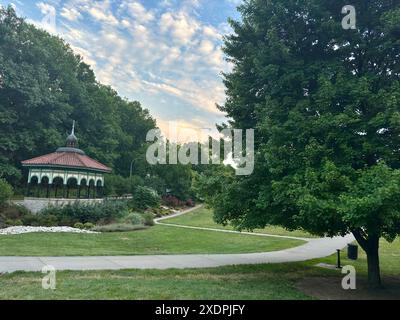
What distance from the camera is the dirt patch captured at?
9070 millimetres

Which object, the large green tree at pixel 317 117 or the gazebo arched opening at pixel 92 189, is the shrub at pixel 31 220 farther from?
the large green tree at pixel 317 117

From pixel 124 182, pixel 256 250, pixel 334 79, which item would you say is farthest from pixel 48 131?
pixel 334 79

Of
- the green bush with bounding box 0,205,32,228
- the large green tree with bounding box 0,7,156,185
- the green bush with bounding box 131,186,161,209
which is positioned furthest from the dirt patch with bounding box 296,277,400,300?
the large green tree with bounding box 0,7,156,185

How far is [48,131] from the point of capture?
36906 millimetres

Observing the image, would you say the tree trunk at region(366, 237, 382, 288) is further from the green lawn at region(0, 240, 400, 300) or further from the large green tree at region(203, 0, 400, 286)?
the green lawn at region(0, 240, 400, 300)

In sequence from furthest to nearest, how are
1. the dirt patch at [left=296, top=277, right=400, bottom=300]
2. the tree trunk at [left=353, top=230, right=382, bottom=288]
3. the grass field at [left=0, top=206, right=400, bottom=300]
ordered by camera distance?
1. the tree trunk at [left=353, top=230, right=382, bottom=288]
2. the dirt patch at [left=296, top=277, right=400, bottom=300]
3. the grass field at [left=0, top=206, right=400, bottom=300]

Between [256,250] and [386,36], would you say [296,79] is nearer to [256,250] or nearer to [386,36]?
[386,36]

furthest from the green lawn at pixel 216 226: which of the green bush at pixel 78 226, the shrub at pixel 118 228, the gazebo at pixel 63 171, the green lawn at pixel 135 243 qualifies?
the green bush at pixel 78 226

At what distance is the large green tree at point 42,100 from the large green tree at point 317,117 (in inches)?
1122

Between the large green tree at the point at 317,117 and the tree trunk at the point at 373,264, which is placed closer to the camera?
the large green tree at the point at 317,117

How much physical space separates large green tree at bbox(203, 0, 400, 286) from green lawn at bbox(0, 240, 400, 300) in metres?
1.67

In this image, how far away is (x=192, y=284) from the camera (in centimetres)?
927

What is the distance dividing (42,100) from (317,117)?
34656 millimetres

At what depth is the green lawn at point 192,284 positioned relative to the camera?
7891 millimetres
